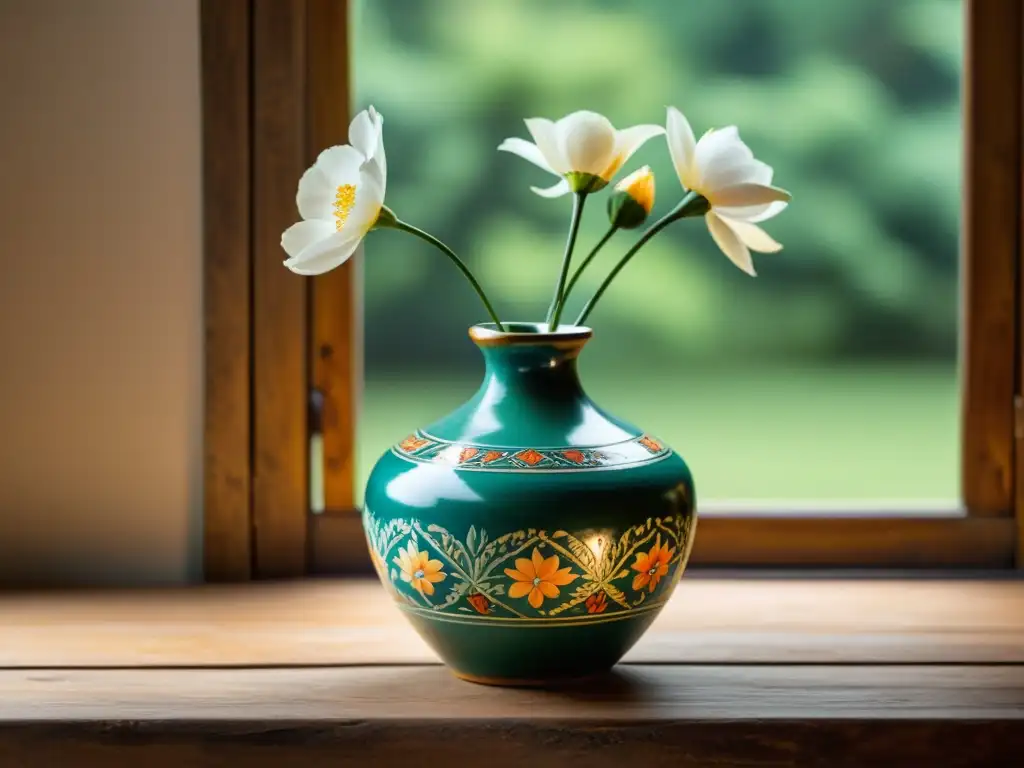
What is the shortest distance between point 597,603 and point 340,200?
428 millimetres

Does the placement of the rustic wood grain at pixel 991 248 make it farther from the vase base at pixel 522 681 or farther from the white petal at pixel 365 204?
the white petal at pixel 365 204

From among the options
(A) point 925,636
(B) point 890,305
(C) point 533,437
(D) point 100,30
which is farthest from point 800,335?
(D) point 100,30

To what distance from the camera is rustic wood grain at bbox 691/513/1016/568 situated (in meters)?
1.63

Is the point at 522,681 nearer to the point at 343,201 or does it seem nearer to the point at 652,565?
the point at 652,565

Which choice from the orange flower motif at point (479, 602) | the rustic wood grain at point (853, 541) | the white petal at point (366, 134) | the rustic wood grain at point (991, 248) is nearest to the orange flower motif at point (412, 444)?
the orange flower motif at point (479, 602)

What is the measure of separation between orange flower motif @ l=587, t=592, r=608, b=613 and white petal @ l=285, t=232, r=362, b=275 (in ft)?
1.19

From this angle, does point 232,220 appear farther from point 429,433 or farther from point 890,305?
point 890,305

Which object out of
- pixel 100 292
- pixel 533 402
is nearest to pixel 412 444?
pixel 533 402

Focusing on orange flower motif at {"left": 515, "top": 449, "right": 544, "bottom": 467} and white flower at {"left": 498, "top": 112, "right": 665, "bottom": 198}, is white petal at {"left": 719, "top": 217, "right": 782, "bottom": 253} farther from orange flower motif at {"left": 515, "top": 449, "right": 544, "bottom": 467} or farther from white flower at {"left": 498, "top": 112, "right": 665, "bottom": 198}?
orange flower motif at {"left": 515, "top": 449, "right": 544, "bottom": 467}

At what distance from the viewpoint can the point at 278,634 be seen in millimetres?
1406

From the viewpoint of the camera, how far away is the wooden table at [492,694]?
3.81 ft

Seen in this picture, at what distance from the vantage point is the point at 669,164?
1637mm

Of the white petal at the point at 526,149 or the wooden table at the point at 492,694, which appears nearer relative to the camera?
the wooden table at the point at 492,694

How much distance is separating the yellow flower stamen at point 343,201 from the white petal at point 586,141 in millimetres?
194
